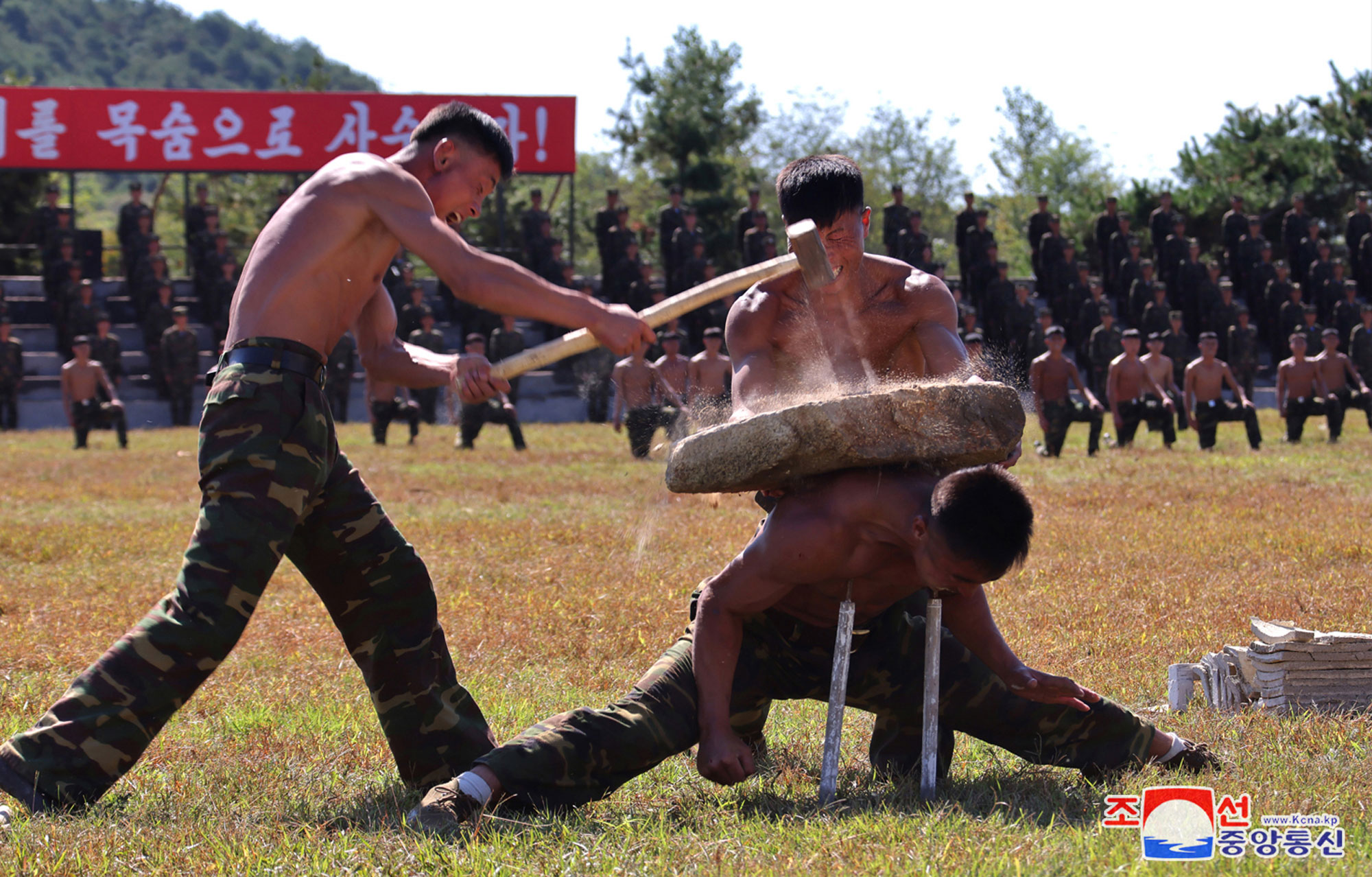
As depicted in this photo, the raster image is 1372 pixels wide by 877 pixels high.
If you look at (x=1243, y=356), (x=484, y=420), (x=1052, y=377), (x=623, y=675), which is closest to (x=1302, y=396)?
(x=1052, y=377)

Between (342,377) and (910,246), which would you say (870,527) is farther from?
(342,377)

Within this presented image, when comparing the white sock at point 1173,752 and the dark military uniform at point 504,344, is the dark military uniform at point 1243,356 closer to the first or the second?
the dark military uniform at point 504,344

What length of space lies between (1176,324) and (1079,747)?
1882cm

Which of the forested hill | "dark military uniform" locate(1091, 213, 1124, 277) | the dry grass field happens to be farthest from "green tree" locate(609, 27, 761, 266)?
the forested hill

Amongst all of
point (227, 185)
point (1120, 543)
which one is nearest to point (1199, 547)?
point (1120, 543)

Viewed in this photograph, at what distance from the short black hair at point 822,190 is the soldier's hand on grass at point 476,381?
1016mm

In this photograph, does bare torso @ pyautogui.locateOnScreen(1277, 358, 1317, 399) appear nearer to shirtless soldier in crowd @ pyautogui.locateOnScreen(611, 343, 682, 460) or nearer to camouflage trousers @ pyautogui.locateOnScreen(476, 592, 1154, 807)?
shirtless soldier in crowd @ pyautogui.locateOnScreen(611, 343, 682, 460)

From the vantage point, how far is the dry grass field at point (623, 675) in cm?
302

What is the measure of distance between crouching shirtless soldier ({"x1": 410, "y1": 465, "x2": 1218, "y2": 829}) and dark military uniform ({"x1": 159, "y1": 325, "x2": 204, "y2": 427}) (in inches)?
766

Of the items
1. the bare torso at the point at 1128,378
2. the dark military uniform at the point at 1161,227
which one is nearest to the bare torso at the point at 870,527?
the bare torso at the point at 1128,378

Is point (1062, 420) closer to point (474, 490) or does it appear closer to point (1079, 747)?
point (474, 490)

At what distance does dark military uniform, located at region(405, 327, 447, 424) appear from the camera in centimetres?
2033

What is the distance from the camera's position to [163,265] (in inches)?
910

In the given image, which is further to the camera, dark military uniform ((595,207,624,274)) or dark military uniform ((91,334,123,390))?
dark military uniform ((595,207,624,274))
